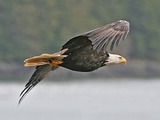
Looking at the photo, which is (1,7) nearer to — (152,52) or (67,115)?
(152,52)

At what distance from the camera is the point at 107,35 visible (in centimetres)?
1044

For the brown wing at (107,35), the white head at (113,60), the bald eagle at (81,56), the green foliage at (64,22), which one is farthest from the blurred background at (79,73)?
the brown wing at (107,35)

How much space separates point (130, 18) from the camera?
64.2 meters

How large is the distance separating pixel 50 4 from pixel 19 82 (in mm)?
16801

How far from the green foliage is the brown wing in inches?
1784

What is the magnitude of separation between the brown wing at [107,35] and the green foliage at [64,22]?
149ft

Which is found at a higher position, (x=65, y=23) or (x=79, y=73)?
(x=65, y=23)

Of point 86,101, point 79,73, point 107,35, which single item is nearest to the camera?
point 107,35

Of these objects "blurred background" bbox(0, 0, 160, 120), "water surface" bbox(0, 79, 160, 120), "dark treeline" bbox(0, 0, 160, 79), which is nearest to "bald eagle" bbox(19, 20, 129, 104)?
"water surface" bbox(0, 79, 160, 120)

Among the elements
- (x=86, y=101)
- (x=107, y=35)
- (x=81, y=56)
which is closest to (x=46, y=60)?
(x=81, y=56)

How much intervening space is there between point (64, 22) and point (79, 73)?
30.3ft

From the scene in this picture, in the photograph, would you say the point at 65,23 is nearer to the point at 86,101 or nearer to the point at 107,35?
the point at 86,101

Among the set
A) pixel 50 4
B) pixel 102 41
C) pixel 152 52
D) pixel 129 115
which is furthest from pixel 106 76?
pixel 102 41

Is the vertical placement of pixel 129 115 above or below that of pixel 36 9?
below
